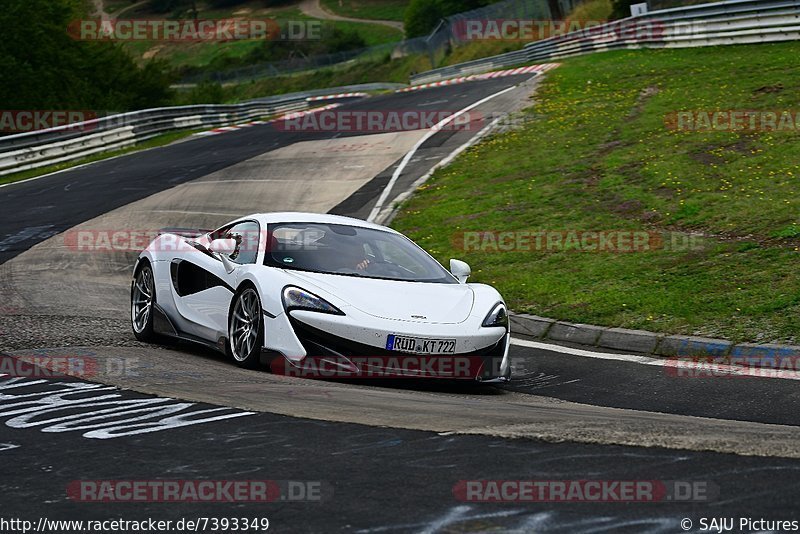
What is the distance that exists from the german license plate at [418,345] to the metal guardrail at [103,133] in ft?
73.3

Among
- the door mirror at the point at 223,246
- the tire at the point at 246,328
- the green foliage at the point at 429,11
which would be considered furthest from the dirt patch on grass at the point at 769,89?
the green foliage at the point at 429,11

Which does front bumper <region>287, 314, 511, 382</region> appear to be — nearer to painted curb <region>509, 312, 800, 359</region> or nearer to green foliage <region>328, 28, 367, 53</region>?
painted curb <region>509, 312, 800, 359</region>

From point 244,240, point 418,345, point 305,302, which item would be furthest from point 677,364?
point 244,240

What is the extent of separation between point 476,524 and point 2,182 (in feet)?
82.5

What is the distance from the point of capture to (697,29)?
32.7 m

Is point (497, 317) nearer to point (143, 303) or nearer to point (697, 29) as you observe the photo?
point (143, 303)

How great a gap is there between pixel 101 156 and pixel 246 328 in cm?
2441

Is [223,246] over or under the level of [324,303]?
over

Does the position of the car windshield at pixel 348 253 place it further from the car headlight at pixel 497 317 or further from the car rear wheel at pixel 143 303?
the car rear wheel at pixel 143 303

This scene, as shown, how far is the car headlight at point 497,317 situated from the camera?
8945 millimetres

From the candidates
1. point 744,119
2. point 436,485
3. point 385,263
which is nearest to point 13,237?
point 385,263

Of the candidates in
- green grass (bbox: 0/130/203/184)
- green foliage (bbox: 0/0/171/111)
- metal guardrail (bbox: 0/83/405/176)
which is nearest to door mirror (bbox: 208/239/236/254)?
green grass (bbox: 0/130/203/184)

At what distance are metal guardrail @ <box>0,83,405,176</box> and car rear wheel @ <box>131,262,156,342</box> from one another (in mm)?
18763

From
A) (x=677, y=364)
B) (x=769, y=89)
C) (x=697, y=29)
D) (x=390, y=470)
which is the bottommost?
(x=677, y=364)
